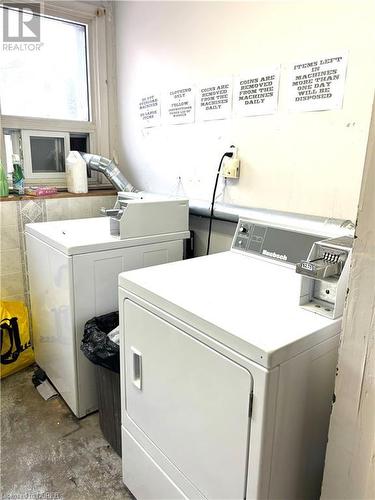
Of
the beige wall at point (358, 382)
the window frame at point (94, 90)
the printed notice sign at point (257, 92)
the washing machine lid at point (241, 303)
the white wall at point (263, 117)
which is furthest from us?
Result: the window frame at point (94, 90)

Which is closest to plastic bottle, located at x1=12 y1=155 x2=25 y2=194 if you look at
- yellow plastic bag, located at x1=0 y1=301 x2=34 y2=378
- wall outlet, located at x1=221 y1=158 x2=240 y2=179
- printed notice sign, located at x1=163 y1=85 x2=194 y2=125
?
yellow plastic bag, located at x1=0 y1=301 x2=34 y2=378

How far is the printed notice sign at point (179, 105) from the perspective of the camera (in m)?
2.09

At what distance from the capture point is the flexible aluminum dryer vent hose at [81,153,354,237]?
55.8 inches

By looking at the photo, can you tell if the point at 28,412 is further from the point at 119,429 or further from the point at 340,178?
the point at 340,178

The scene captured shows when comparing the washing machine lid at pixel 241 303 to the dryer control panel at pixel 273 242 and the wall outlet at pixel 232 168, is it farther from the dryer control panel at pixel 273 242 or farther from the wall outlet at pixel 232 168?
the wall outlet at pixel 232 168

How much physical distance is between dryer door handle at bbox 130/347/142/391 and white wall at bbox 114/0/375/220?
962mm

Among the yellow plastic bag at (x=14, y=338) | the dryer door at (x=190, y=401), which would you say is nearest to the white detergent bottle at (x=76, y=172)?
the yellow plastic bag at (x=14, y=338)

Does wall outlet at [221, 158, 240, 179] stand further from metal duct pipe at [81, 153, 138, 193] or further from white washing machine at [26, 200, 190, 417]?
metal duct pipe at [81, 153, 138, 193]

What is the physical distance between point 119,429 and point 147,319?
0.77 metres

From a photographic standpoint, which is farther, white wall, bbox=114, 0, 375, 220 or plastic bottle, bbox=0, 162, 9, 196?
plastic bottle, bbox=0, 162, 9, 196

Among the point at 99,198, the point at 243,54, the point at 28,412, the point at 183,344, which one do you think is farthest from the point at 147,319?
the point at 99,198

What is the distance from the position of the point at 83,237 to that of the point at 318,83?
1.30 metres

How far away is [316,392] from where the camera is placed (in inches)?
39.1

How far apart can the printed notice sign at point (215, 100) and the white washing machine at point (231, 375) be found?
36.3 inches
